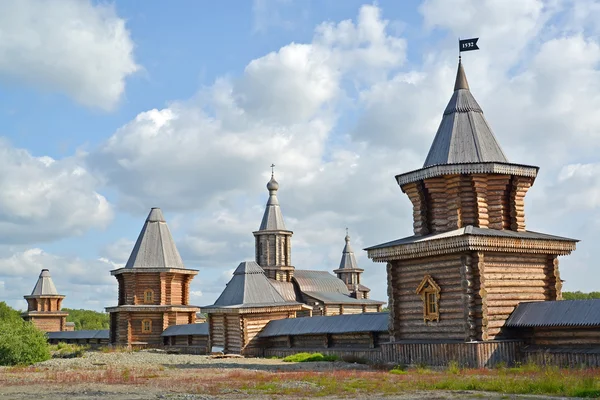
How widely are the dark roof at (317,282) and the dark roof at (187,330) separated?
1800cm

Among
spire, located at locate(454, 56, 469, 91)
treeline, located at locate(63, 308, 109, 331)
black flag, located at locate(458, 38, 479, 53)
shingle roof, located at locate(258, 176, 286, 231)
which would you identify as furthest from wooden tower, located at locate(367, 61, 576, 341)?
treeline, located at locate(63, 308, 109, 331)

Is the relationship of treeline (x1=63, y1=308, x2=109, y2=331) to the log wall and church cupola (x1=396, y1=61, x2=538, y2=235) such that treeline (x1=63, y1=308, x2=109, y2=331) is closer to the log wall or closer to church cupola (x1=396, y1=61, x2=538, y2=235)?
the log wall

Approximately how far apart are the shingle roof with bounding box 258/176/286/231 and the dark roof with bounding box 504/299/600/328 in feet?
111

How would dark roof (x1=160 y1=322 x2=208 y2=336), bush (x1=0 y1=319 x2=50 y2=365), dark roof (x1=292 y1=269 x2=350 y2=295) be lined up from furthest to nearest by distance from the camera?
dark roof (x1=292 y1=269 x2=350 y2=295), dark roof (x1=160 y1=322 x2=208 y2=336), bush (x1=0 y1=319 x2=50 y2=365)

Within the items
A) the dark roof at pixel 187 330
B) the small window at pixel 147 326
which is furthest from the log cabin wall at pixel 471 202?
the small window at pixel 147 326

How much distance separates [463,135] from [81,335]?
141 ft

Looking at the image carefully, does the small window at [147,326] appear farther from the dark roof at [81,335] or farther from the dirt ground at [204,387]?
the dirt ground at [204,387]

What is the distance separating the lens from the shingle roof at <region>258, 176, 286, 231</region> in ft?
180

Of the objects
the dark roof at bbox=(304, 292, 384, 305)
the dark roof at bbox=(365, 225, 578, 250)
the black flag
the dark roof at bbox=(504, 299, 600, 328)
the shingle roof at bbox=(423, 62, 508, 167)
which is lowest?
the dark roof at bbox=(504, 299, 600, 328)

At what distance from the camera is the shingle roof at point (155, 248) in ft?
144

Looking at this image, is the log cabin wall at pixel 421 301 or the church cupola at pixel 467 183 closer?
the log cabin wall at pixel 421 301

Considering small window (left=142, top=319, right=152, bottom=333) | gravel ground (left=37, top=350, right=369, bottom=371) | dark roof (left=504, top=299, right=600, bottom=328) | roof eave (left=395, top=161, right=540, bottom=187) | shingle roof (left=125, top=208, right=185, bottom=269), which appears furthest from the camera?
shingle roof (left=125, top=208, right=185, bottom=269)

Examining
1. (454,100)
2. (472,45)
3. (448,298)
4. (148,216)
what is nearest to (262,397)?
(448,298)

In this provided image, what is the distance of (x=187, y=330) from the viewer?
135ft
